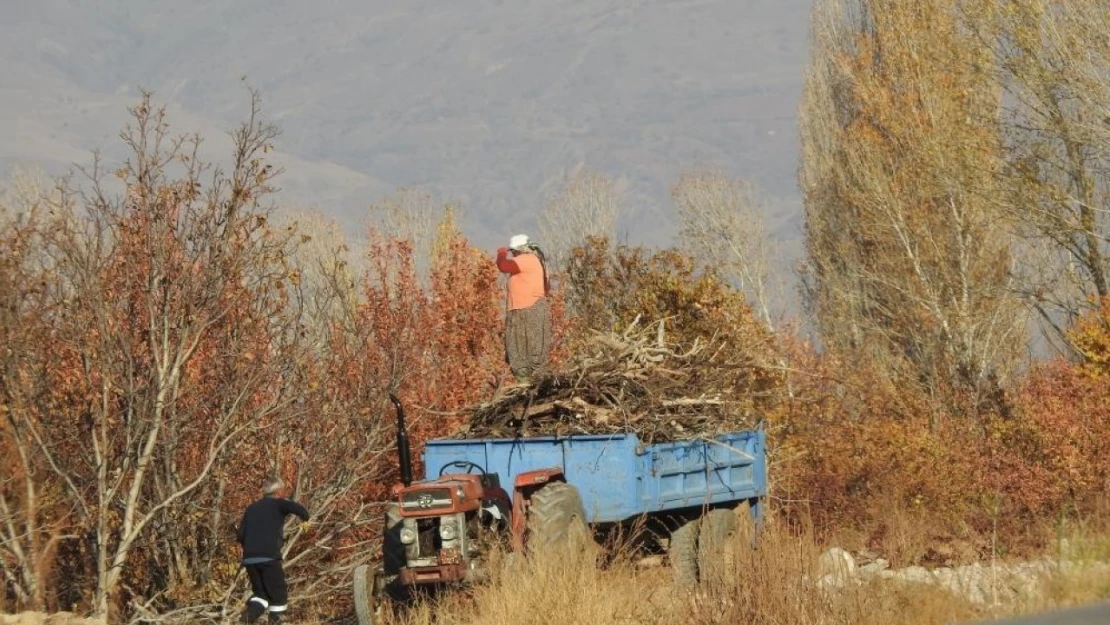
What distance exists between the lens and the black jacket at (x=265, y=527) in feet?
43.9

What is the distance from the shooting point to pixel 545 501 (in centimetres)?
1295

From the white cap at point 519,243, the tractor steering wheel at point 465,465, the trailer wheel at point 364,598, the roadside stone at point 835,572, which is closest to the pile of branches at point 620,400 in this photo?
the tractor steering wheel at point 465,465

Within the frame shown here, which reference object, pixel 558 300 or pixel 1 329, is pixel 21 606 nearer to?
pixel 1 329

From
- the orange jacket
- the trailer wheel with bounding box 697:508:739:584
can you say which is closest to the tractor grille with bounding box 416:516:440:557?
the trailer wheel with bounding box 697:508:739:584

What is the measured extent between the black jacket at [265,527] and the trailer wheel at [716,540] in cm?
334

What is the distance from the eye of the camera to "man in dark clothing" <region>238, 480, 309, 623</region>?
13375mm

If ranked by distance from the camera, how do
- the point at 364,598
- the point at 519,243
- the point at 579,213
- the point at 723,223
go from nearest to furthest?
the point at 364,598, the point at 519,243, the point at 723,223, the point at 579,213

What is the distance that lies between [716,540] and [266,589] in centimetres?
393

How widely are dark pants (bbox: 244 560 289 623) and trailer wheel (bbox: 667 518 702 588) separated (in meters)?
3.35

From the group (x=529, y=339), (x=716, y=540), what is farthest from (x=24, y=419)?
(x=716, y=540)

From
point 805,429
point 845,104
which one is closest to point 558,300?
point 805,429

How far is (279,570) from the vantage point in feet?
44.6

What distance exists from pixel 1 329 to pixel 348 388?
4910 mm

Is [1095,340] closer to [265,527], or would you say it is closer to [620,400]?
[620,400]
